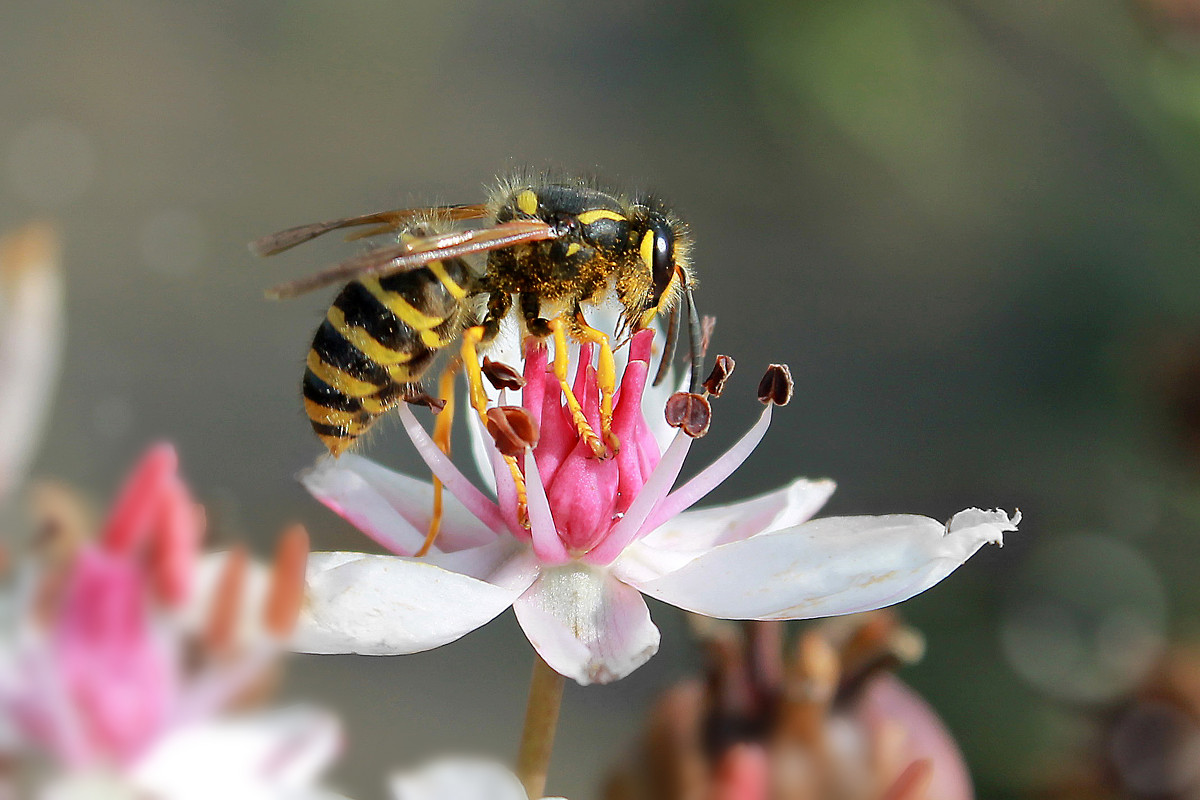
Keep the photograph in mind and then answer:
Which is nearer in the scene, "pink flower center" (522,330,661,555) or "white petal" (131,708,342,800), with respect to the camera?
"white petal" (131,708,342,800)

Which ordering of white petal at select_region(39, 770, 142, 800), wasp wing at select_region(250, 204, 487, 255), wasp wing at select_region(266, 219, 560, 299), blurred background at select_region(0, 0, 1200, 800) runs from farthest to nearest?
blurred background at select_region(0, 0, 1200, 800)
wasp wing at select_region(250, 204, 487, 255)
wasp wing at select_region(266, 219, 560, 299)
white petal at select_region(39, 770, 142, 800)

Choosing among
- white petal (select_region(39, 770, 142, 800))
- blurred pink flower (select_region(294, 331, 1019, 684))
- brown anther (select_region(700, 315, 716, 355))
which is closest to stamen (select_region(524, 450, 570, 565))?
blurred pink flower (select_region(294, 331, 1019, 684))

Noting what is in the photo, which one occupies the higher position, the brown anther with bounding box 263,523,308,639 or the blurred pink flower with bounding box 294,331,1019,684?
the blurred pink flower with bounding box 294,331,1019,684

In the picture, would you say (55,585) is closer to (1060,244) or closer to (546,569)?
(546,569)

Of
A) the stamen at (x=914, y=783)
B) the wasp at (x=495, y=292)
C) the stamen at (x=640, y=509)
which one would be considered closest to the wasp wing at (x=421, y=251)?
the wasp at (x=495, y=292)

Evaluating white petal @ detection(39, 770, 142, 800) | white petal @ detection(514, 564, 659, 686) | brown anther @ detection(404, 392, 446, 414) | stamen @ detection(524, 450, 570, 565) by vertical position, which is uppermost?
brown anther @ detection(404, 392, 446, 414)

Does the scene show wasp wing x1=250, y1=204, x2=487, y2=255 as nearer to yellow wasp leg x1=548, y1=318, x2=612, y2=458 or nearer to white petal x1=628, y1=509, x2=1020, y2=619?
yellow wasp leg x1=548, y1=318, x2=612, y2=458

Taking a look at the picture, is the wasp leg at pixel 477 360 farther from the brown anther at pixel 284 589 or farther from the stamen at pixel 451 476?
the brown anther at pixel 284 589

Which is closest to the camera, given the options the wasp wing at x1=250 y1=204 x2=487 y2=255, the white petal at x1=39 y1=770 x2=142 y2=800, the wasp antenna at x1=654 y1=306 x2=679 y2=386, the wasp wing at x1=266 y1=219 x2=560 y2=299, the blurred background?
the white petal at x1=39 y1=770 x2=142 y2=800
